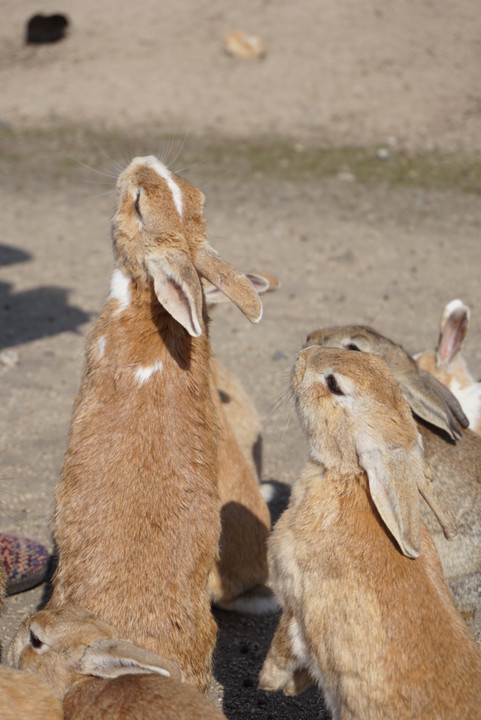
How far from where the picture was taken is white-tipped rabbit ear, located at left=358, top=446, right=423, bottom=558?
3.35 m

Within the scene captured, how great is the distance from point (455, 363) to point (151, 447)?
270 centimetres

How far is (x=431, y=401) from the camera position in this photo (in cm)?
450

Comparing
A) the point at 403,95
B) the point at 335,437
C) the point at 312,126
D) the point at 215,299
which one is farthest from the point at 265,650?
the point at 403,95

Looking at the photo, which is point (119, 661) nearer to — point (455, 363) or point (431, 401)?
point (431, 401)

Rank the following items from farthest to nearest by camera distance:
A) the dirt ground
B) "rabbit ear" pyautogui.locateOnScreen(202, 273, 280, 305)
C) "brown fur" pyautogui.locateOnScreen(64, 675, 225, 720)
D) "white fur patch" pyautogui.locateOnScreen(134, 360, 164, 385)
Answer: the dirt ground
"rabbit ear" pyautogui.locateOnScreen(202, 273, 280, 305)
"white fur patch" pyautogui.locateOnScreen(134, 360, 164, 385)
"brown fur" pyautogui.locateOnScreen(64, 675, 225, 720)

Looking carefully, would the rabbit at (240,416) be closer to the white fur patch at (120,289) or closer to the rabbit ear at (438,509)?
the white fur patch at (120,289)

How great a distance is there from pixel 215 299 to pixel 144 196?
80cm

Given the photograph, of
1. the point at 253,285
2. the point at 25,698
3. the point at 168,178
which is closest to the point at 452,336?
the point at 253,285

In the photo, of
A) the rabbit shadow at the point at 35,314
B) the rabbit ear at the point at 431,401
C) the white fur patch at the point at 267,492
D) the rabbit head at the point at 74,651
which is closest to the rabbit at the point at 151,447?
the rabbit head at the point at 74,651

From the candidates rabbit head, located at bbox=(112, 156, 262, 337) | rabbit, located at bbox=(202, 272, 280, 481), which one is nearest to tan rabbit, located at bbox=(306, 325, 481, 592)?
rabbit, located at bbox=(202, 272, 280, 481)

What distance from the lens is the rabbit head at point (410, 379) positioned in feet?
14.8

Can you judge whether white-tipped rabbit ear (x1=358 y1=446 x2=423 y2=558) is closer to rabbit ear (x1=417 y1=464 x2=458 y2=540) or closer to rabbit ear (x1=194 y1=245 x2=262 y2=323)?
rabbit ear (x1=417 y1=464 x2=458 y2=540)

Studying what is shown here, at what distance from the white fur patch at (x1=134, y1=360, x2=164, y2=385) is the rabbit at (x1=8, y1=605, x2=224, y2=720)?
967mm

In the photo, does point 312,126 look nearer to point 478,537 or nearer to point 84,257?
point 84,257
